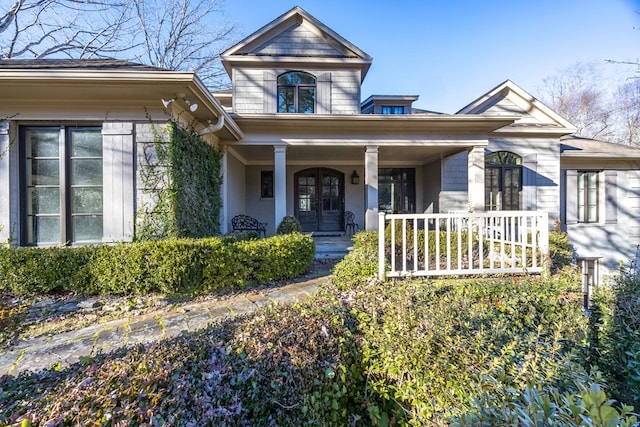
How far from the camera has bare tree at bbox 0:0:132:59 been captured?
1203 centimetres

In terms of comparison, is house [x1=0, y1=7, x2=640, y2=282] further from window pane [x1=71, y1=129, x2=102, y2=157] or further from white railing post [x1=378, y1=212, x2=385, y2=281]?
white railing post [x1=378, y1=212, x2=385, y2=281]

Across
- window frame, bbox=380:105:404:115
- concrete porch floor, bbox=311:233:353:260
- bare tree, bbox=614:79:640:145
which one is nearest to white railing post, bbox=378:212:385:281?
concrete porch floor, bbox=311:233:353:260

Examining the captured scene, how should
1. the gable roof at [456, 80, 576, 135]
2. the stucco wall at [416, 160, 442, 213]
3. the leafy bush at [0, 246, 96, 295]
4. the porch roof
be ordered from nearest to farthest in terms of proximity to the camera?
1. the leafy bush at [0, 246, 96, 295]
2. the porch roof
3. the gable roof at [456, 80, 576, 135]
4. the stucco wall at [416, 160, 442, 213]

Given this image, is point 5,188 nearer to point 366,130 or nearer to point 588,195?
point 366,130

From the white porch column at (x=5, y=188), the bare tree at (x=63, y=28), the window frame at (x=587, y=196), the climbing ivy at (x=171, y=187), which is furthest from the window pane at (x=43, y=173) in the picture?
the window frame at (x=587, y=196)

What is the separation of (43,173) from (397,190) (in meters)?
9.07

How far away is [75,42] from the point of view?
44.3ft

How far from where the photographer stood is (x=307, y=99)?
8656 millimetres

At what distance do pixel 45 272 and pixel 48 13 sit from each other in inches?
584

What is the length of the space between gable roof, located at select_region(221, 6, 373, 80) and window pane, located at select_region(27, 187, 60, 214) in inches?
220

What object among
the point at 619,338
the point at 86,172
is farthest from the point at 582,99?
the point at 86,172

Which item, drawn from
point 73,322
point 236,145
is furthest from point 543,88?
point 73,322

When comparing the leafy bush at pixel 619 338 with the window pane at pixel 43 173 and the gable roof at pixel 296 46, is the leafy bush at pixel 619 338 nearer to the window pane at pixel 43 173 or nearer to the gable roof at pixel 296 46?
the window pane at pixel 43 173

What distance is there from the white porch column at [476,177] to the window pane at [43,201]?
27.3 ft
